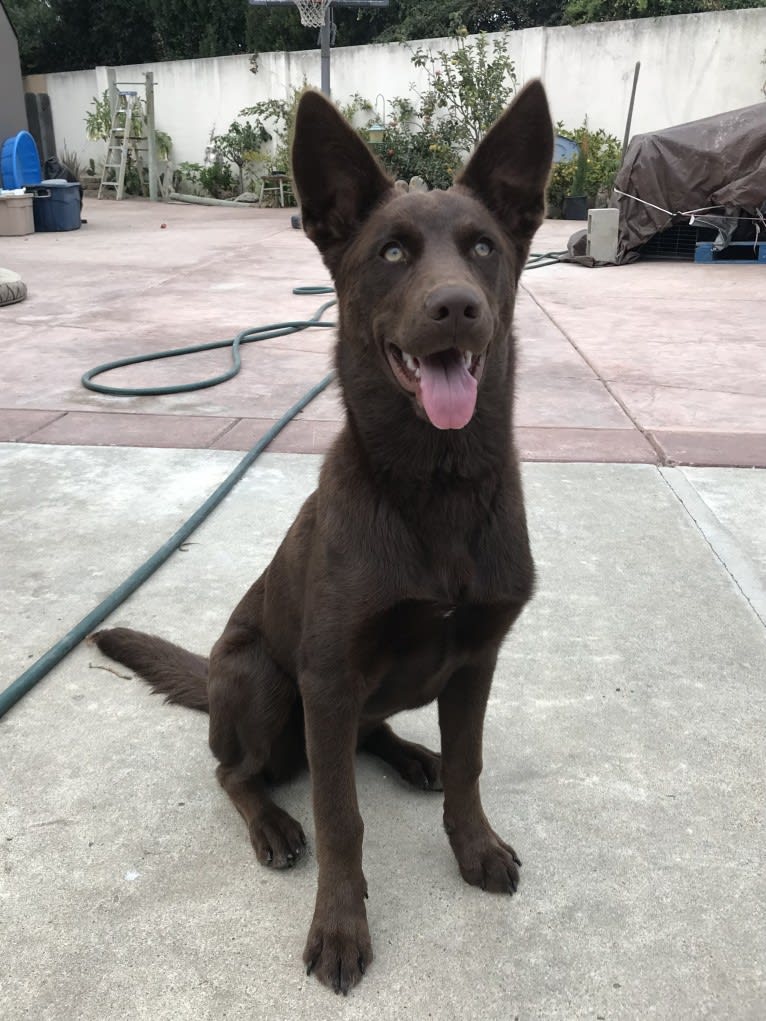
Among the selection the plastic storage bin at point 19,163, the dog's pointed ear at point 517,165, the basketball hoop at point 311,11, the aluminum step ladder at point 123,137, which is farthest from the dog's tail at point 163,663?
the aluminum step ladder at point 123,137

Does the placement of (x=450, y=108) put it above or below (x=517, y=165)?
above

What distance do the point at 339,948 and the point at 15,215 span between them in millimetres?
12584

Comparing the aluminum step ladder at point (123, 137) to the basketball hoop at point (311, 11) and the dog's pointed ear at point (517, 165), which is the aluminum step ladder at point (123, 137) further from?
the dog's pointed ear at point (517, 165)

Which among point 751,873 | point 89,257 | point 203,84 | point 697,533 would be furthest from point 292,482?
point 203,84

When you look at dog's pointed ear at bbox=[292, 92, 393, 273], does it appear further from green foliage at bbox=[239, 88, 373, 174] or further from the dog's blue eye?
green foliage at bbox=[239, 88, 373, 174]

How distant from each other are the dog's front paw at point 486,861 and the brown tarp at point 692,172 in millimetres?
9203

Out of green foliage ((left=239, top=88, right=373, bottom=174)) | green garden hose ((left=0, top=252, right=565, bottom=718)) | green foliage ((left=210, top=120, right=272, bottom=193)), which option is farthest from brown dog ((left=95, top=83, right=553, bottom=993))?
green foliage ((left=210, top=120, right=272, bottom=193))

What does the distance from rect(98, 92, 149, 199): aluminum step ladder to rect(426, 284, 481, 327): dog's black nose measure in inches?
720

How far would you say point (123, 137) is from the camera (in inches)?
723

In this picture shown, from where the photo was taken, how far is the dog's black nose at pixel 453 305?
145 centimetres

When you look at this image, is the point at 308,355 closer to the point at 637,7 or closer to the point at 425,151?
the point at 425,151

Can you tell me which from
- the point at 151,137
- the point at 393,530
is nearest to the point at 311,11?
the point at 151,137

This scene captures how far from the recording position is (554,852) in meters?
1.80

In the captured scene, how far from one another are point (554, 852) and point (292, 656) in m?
0.66
